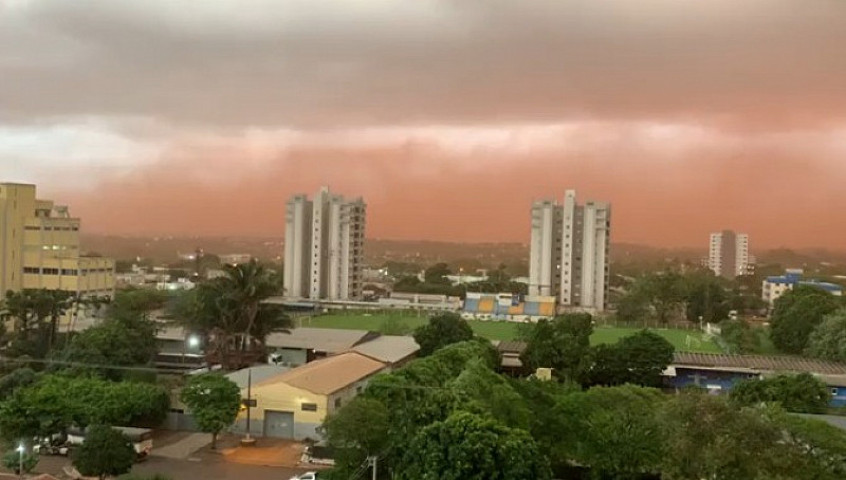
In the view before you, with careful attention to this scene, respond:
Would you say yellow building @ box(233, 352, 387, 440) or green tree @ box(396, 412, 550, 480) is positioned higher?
green tree @ box(396, 412, 550, 480)

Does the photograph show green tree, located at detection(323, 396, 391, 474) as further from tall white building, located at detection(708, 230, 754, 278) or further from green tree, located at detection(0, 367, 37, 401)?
tall white building, located at detection(708, 230, 754, 278)

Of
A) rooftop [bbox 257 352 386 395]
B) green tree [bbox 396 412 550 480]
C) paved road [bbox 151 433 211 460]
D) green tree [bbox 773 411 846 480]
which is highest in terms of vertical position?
green tree [bbox 773 411 846 480]

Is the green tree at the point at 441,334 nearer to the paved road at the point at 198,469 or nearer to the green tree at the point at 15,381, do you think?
the paved road at the point at 198,469

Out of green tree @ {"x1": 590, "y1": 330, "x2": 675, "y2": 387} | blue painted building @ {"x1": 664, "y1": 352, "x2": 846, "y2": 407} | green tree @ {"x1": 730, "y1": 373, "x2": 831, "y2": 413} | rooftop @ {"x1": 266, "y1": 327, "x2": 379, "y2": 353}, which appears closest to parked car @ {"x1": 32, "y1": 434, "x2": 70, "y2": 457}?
rooftop @ {"x1": 266, "y1": 327, "x2": 379, "y2": 353}

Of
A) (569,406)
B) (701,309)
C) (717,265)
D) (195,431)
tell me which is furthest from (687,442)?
(717,265)

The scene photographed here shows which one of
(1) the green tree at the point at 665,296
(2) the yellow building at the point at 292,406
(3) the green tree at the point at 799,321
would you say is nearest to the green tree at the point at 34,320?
(2) the yellow building at the point at 292,406

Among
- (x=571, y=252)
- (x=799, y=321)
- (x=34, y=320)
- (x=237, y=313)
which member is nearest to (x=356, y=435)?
(x=237, y=313)

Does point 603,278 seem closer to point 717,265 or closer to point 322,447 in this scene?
point 322,447
